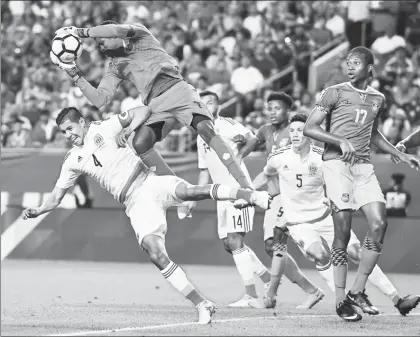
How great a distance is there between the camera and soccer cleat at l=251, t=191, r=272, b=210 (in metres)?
8.45

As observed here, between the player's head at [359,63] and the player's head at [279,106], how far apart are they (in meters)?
1.71

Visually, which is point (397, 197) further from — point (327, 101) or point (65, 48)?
point (65, 48)

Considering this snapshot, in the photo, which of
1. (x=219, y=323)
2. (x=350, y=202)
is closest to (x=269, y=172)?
(x=350, y=202)

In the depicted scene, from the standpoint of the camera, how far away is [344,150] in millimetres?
9023

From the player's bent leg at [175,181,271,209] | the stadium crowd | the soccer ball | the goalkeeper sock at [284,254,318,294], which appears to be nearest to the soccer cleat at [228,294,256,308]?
the goalkeeper sock at [284,254,318,294]

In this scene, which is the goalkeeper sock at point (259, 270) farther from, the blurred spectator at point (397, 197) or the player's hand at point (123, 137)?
the blurred spectator at point (397, 197)

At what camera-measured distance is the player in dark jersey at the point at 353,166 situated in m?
9.30

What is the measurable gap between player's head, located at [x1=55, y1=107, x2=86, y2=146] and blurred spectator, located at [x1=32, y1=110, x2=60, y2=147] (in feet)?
28.7

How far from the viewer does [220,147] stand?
31.0 ft

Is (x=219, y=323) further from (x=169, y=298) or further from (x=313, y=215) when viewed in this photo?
(x=169, y=298)

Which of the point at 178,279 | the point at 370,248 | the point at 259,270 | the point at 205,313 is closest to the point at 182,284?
the point at 178,279

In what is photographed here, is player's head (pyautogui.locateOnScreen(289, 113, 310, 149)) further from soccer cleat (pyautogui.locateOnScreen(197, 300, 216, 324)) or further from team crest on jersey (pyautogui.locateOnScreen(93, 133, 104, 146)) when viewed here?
soccer cleat (pyautogui.locateOnScreen(197, 300, 216, 324))

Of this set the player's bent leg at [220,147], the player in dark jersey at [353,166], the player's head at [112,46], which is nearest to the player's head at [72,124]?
the player's head at [112,46]

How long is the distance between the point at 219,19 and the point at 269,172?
1108 centimetres
